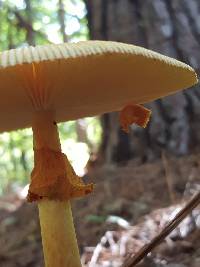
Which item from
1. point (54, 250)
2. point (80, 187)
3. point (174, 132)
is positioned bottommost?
point (54, 250)

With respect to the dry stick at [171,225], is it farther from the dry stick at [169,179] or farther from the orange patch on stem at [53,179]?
the dry stick at [169,179]

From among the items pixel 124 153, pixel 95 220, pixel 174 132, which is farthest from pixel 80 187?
pixel 124 153

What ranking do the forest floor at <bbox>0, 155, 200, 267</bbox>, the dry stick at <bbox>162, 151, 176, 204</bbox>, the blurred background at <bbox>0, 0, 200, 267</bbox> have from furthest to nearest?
1. the dry stick at <bbox>162, 151, 176, 204</bbox>
2. the blurred background at <bbox>0, 0, 200, 267</bbox>
3. the forest floor at <bbox>0, 155, 200, 267</bbox>

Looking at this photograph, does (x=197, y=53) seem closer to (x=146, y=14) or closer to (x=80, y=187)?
(x=146, y=14)

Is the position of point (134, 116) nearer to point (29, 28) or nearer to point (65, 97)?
point (65, 97)

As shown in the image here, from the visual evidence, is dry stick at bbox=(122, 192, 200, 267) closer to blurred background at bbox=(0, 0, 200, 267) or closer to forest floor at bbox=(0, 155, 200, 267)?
forest floor at bbox=(0, 155, 200, 267)

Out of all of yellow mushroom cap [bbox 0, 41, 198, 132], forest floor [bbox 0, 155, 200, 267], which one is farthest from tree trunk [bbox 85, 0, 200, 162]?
Result: yellow mushroom cap [bbox 0, 41, 198, 132]

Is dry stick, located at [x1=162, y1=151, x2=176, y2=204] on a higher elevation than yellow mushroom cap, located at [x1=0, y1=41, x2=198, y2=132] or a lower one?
lower
